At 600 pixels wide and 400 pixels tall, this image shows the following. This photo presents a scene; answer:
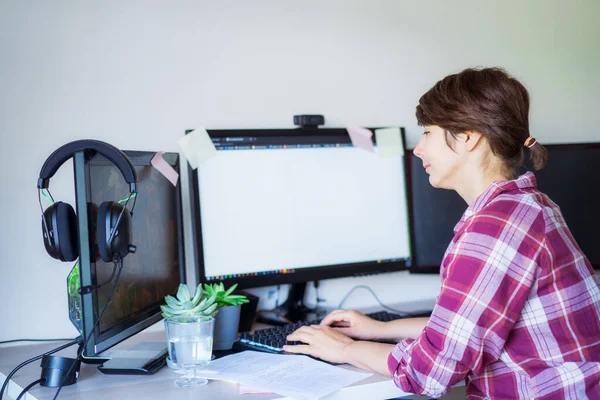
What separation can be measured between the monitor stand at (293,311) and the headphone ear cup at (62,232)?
688mm

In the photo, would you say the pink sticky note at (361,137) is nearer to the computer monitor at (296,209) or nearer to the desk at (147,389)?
the computer monitor at (296,209)

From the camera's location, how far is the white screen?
5.38 feet

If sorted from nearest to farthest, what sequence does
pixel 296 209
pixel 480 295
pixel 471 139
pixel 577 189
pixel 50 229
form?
pixel 480 295
pixel 50 229
pixel 471 139
pixel 296 209
pixel 577 189

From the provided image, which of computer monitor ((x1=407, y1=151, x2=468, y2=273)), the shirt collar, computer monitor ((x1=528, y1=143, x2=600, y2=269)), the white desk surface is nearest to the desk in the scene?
the white desk surface

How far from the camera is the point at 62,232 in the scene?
114cm

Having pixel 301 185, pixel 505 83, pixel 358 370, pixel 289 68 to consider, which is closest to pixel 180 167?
pixel 301 185

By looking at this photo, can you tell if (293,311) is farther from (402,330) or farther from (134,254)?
(134,254)

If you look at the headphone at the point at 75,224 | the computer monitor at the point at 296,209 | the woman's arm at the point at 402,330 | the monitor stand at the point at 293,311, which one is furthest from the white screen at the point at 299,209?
the headphone at the point at 75,224

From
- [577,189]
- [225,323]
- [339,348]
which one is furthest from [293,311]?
[577,189]

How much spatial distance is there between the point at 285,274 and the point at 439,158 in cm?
58

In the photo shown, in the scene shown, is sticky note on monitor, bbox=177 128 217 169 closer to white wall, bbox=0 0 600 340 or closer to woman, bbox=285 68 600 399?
white wall, bbox=0 0 600 340

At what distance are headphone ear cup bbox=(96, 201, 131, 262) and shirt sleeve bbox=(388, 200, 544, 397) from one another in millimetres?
553

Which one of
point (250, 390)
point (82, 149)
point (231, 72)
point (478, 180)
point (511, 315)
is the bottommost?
point (250, 390)

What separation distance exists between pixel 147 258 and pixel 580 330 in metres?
0.88
